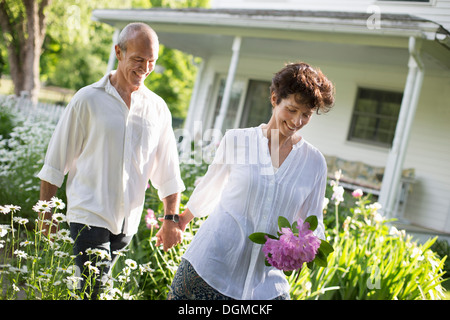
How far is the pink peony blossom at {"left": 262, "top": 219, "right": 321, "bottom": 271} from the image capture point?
1685 mm

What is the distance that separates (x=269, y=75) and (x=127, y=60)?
900 centimetres

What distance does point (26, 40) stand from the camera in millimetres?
11828

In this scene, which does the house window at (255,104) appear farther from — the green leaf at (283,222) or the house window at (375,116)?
the green leaf at (283,222)

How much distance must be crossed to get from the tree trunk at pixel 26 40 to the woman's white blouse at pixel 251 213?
10.2 m

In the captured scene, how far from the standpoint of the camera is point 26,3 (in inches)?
430

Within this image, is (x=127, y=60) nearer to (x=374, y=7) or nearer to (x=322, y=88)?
(x=322, y=88)

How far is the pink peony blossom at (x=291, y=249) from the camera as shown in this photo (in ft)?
5.53

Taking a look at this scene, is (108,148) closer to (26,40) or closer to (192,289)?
(192,289)

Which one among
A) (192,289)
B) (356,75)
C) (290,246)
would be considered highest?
(356,75)

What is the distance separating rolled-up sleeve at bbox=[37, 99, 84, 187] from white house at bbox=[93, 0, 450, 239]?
422cm

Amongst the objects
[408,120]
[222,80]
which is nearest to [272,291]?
[408,120]

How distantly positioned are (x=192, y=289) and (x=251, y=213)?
34 centimetres

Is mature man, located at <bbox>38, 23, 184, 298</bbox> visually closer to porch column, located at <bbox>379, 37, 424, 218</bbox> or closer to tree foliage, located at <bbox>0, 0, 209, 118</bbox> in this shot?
porch column, located at <bbox>379, 37, 424, 218</bbox>

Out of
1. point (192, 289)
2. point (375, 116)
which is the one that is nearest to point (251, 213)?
point (192, 289)
